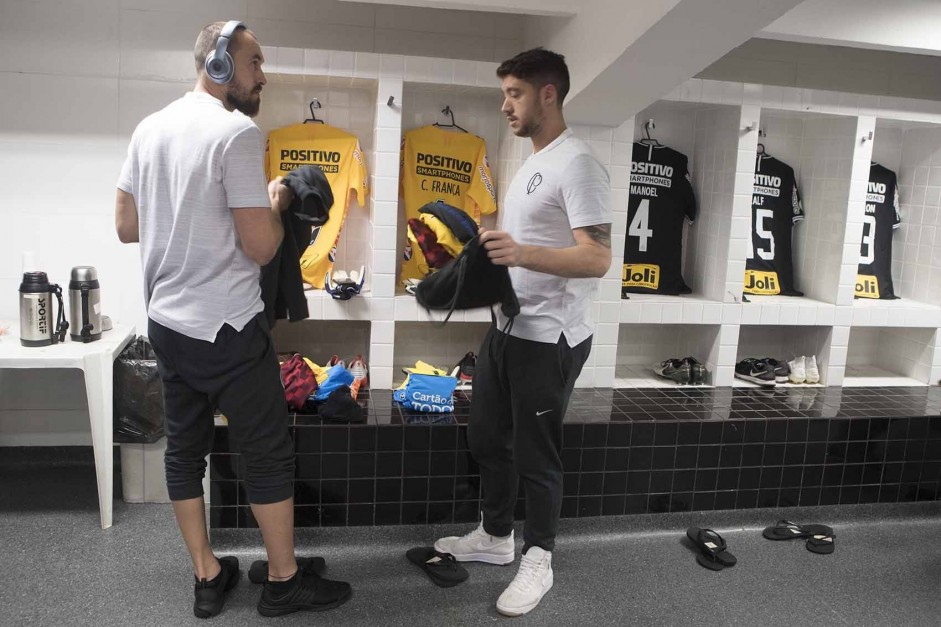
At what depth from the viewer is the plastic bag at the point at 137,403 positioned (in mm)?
3285

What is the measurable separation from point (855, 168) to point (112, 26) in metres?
3.63

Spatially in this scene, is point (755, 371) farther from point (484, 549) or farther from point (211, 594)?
point (211, 594)

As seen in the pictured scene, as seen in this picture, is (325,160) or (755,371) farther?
(755,371)

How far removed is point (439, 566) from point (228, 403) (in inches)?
39.6

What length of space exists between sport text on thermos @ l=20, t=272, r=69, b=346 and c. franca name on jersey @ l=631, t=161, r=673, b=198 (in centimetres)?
279

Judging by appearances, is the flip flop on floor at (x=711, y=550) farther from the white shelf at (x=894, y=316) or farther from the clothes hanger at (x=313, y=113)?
the clothes hanger at (x=313, y=113)

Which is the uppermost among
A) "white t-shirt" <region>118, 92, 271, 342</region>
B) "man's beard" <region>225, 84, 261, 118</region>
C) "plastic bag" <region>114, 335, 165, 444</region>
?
"man's beard" <region>225, 84, 261, 118</region>

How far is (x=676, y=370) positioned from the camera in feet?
13.3

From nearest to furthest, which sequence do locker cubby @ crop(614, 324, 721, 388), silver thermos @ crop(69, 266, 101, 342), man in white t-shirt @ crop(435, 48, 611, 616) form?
man in white t-shirt @ crop(435, 48, 611, 616) < silver thermos @ crop(69, 266, 101, 342) < locker cubby @ crop(614, 324, 721, 388)

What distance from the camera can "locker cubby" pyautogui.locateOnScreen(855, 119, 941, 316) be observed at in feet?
14.4

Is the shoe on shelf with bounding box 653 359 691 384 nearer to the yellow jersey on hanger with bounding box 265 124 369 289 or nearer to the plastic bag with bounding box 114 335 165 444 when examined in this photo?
the yellow jersey on hanger with bounding box 265 124 369 289

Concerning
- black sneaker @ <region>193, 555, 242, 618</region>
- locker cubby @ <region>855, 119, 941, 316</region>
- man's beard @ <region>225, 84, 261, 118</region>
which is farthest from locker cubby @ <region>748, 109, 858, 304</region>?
black sneaker @ <region>193, 555, 242, 618</region>

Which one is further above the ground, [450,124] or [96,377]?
[450,124]

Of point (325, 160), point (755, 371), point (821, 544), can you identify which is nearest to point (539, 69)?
point (325, 160)
